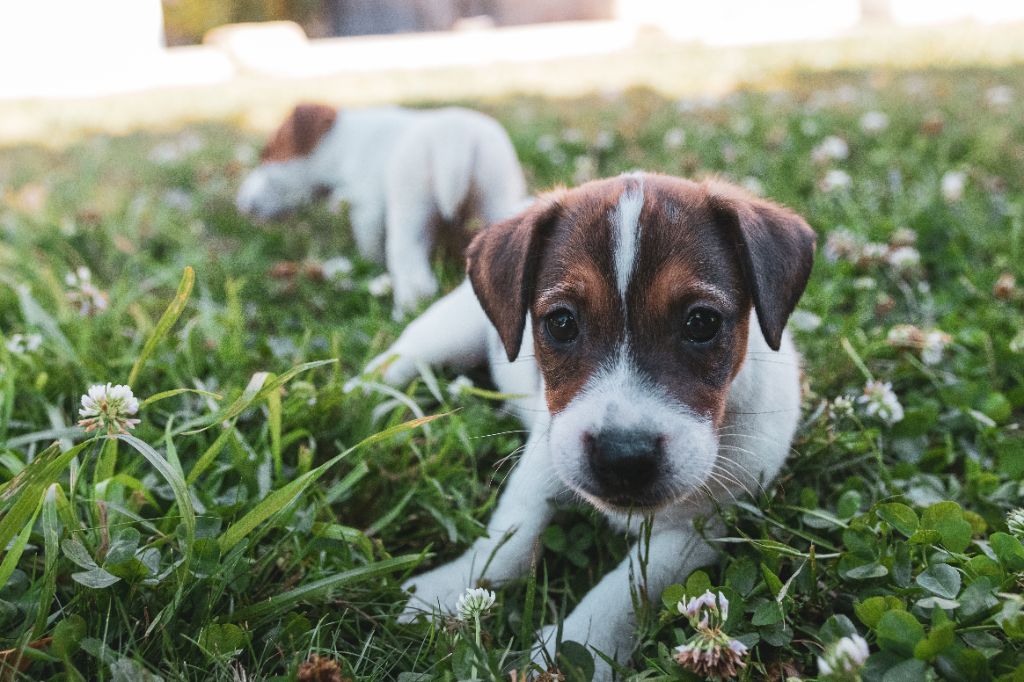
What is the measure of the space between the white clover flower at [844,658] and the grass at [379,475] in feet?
0.49

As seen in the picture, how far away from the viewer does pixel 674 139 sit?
6605 mm

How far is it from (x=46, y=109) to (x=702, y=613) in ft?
43.1

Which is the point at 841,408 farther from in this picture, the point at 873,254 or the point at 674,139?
the point at 674,139

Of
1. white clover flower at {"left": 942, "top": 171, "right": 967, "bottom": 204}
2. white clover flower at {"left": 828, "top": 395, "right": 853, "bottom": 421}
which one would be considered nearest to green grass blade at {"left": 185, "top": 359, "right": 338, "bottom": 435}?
white clover flower at {"left": 828, "top": 395, "right": 853, "bottom": 421}

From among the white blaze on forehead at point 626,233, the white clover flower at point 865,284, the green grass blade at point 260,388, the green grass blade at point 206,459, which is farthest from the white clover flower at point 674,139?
the green grass blade at point 206,459

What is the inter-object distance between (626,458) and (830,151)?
14.5 ft

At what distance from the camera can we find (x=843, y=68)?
10156 millimetres

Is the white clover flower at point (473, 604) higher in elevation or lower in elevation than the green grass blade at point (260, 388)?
lower

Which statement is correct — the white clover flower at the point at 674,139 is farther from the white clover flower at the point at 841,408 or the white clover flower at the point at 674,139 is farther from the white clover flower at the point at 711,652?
the white clover flower at the point at 711,652

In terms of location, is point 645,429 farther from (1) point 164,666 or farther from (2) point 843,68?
(2) point 843,68

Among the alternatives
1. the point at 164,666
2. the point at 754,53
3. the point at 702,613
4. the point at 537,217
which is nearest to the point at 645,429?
the point at 702,613

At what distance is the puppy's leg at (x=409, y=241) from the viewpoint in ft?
14.7

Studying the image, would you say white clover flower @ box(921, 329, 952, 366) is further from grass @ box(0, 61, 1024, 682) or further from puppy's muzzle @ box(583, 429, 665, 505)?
puppy's muzzle @ box(583, 429, 665, 505)

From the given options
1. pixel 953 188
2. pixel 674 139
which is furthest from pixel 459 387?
pixel 674 139
